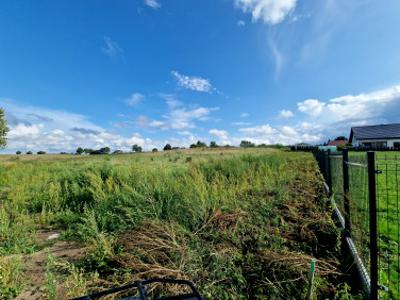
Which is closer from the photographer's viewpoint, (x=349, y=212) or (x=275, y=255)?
(x=275, y=255)

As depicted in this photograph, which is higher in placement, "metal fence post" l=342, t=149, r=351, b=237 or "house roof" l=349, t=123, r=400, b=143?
"house roof" l=349, t=123, r=400, b=143

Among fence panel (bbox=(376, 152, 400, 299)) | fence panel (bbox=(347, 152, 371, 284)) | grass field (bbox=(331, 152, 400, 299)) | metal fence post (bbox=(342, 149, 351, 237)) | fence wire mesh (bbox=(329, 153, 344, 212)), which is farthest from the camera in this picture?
fence wire mesh (bbox=(329, 153, 344, 212))

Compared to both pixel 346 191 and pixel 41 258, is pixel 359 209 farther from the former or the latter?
pixel 41 258

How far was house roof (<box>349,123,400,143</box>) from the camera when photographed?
4438cm

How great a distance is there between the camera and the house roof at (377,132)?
4438cm

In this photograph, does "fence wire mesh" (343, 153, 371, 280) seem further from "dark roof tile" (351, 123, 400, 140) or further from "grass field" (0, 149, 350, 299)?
"dark roof tile" (351, 123, 400, 140)

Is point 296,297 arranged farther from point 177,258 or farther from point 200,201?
point 200,201

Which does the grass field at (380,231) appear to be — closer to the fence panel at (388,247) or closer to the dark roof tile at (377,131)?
the fence panel at (388,247)

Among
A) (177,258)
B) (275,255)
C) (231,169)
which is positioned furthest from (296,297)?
(231,169)

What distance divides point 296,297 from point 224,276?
723mm

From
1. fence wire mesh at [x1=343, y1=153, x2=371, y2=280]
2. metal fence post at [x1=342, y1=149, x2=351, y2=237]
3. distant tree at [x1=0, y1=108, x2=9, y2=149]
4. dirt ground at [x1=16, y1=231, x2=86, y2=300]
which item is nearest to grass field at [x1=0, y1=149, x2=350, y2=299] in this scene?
dirt ground at [x1=16, y1=231, x2=86, y2=300]

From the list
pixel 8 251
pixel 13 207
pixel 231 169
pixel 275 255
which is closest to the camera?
pixel 275 255

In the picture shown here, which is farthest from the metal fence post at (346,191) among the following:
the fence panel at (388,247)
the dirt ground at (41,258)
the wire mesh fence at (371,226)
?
the dirt ground at (41,258)

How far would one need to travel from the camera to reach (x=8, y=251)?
3.18 metres
